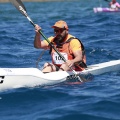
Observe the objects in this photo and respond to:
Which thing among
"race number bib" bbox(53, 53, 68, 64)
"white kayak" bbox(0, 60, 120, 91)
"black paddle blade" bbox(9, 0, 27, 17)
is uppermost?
"black paddle blade" bbox(9, 0, 27, 17)

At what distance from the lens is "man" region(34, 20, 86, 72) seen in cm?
851

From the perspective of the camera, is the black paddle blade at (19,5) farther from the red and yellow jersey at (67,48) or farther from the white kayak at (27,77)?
the white kayak at (27,77)

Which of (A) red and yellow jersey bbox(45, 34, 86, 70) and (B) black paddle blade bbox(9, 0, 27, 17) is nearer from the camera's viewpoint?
(A) red and yellow jersey bbox(45, 34, 86, 70)

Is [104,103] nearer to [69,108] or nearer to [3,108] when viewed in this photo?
[69,108]

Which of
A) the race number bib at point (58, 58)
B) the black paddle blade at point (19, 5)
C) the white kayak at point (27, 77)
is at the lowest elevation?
the white kayak at point (27, 77)

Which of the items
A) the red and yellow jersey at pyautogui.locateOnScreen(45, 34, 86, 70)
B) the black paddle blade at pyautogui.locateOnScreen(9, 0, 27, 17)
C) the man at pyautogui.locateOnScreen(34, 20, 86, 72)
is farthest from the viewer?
the black paddle blade at pyautogui.locateOnScreen(9, 0, 27, 17)

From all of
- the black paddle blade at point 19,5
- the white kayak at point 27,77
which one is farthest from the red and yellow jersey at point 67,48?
the black paddle blade at point 19,5

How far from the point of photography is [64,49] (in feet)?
28.8

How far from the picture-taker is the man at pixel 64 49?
8.51m

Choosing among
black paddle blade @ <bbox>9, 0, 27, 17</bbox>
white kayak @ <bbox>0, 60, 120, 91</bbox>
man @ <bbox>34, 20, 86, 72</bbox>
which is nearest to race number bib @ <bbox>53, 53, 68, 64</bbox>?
man @ <bbox>34, 20, 86, 72</bbox>

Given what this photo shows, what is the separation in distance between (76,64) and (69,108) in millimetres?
2297

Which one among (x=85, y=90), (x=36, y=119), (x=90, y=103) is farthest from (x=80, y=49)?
(x=36, y=119)

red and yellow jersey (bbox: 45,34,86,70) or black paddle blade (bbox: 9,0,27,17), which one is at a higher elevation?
black paddle blade (bbox: 9,0,27,17)

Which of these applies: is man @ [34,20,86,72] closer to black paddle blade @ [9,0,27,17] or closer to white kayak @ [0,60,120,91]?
white kayak @ [0,60,120,91]
